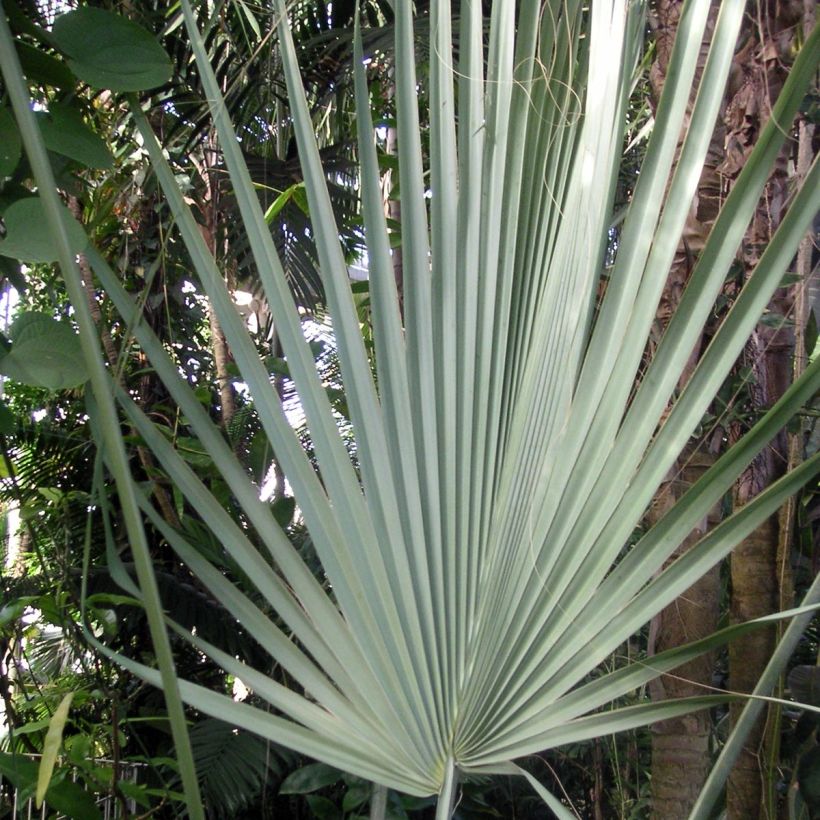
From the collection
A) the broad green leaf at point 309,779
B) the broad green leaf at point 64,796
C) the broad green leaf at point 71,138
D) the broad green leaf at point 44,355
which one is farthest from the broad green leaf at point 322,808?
the broad green leaf at point 71,138

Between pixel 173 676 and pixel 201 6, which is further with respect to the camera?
pixel 201 6

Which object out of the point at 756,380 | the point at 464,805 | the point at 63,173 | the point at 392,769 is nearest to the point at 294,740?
the point at 392,769

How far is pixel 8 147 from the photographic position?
30.4 inches

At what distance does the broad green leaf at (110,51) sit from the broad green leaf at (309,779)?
131 cm

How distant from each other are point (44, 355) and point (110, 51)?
28cm

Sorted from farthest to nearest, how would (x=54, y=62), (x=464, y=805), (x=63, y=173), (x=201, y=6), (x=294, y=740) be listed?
(x=464, y=805) < (x=201, y=6) < (x=63, y=173) < (x=54, y=62) < (x=294, y=740)

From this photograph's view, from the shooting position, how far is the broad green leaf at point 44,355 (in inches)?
28.5

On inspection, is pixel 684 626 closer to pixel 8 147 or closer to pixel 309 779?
pixel 309 779

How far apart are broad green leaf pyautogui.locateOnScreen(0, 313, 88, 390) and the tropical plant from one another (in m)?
0.05

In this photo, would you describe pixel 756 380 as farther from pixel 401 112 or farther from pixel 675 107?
pixel 401 112

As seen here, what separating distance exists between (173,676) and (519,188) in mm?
566

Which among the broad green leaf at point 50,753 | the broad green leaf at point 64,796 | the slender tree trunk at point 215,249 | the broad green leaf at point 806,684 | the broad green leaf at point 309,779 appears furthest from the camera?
the slender tree trunk at point 215,249

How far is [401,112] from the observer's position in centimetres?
76

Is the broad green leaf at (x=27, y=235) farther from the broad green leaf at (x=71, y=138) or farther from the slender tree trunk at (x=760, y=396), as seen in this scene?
the slender tree trunk at (x=760, y=396)
